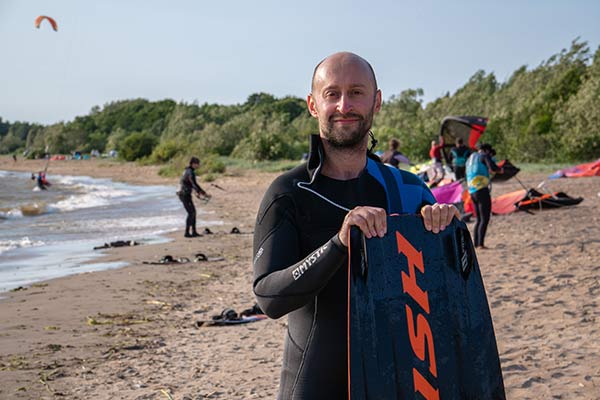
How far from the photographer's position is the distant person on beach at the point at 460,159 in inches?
483

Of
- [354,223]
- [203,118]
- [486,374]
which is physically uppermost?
[203,118]

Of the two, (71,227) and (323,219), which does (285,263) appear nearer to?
(323,219)

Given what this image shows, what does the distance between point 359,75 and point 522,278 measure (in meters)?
5.68

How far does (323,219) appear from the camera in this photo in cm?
202

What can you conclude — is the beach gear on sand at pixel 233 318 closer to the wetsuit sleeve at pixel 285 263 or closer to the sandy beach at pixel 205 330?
the sandy beach at pixel 205 330

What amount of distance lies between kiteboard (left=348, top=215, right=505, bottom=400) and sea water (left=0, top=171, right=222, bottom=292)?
7346 millimetres

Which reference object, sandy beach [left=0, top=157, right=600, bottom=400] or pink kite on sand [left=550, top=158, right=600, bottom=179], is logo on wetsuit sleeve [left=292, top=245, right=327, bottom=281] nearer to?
sandy beach [left=0, top=157, right=600, bottom=400]

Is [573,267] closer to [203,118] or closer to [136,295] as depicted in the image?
[136,295]

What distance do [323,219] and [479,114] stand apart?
3819 cm

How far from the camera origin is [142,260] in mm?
10039

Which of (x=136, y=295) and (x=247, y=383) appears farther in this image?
(x=136, y=295)

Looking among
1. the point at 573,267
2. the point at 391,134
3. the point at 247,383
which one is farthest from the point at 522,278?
the point at 391,134

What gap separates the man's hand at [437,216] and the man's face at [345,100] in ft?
1.06

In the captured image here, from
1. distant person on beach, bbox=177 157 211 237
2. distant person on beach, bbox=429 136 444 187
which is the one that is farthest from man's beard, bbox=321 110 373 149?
distant person on beach, bbox=429 136 444 187
